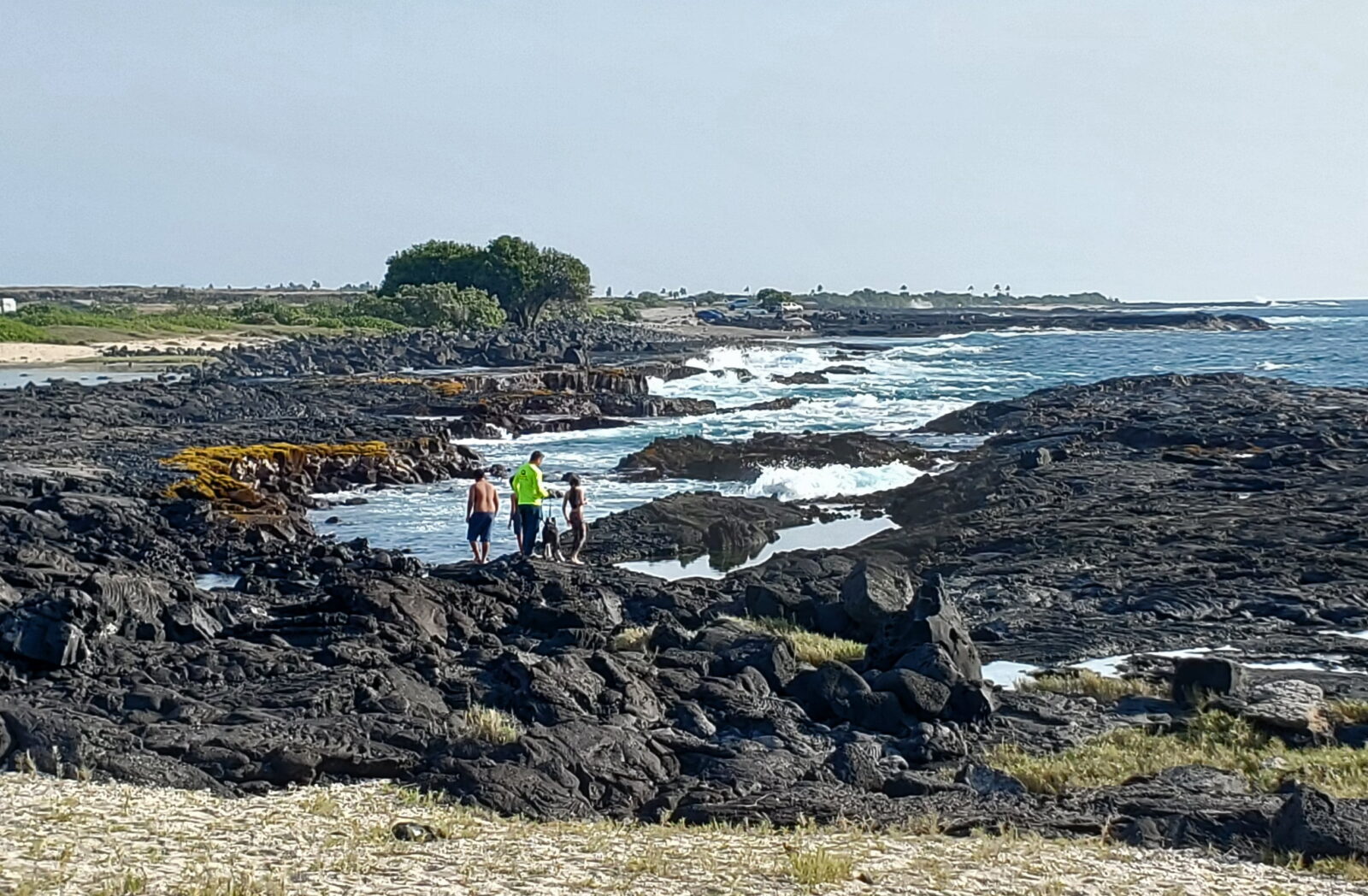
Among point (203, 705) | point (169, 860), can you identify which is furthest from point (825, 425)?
point (169, 860)

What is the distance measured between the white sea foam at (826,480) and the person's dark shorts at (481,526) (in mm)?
10634

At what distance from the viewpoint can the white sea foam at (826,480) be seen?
33562 mm

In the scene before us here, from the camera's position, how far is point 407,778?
37.9ft

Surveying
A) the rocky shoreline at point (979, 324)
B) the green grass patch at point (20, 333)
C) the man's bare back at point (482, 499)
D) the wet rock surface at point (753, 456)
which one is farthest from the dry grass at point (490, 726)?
the rocky shoreline at point (979, 324)

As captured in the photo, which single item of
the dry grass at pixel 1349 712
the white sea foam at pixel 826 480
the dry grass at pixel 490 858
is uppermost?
the dry grass at pixel 490 858

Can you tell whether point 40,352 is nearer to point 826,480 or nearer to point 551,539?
point 826,480

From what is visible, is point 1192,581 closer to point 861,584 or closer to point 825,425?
point 861,584

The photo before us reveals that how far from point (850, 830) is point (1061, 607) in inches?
414

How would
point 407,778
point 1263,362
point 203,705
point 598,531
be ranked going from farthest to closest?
point 1263,362, point 598,531, point 203,705, point 407,778

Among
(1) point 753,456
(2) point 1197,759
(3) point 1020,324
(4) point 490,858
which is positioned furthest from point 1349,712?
(3) point 1020,324

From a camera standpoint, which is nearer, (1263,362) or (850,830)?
(850,830)

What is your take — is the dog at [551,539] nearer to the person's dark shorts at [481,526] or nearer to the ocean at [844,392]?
the person's dark shorts at [481,526]

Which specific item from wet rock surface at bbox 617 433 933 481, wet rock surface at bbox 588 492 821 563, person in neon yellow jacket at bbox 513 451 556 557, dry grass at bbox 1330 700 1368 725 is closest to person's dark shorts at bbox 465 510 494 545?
person in neon yellow jacket at bbox 513 451 556 557

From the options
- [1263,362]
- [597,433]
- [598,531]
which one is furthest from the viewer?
[1263,362]
